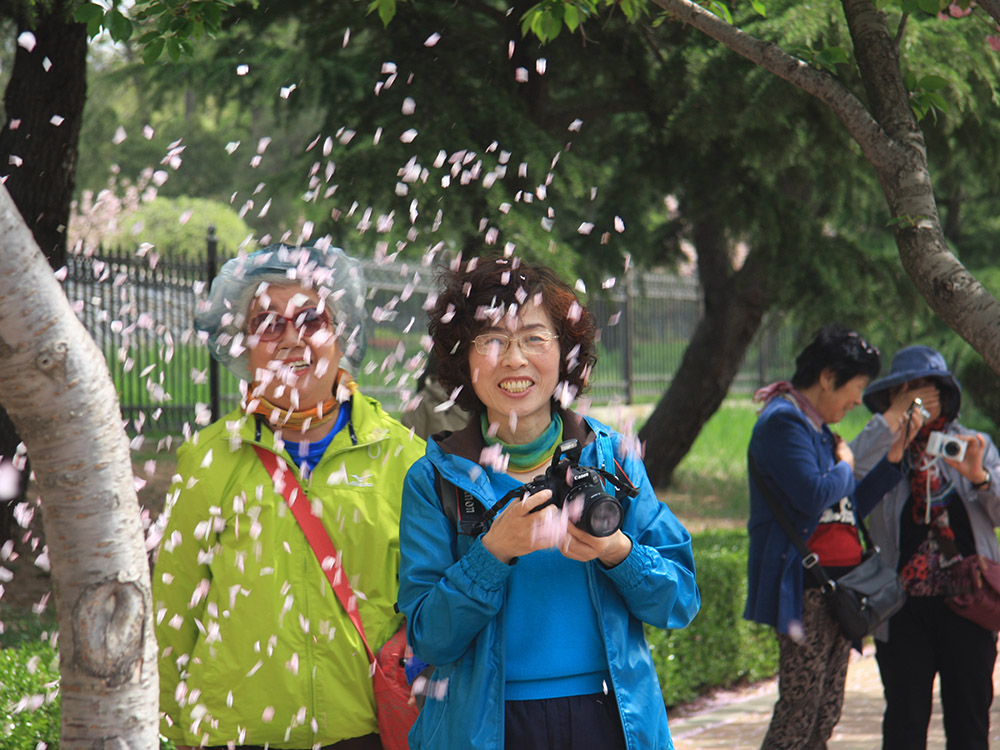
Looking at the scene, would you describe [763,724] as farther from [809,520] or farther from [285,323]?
[285,323]

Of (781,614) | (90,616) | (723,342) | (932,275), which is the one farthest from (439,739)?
(723,342)

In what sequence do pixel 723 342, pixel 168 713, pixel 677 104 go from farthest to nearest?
pixel 723 342
pixel 677 104
pixel 168 713

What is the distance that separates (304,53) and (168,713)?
6.36 metres

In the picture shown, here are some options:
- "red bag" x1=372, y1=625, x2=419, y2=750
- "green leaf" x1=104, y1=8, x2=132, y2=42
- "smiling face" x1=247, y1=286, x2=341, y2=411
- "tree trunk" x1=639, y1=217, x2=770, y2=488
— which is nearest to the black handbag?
"red bag" x1=372, y1=625, x2=419, y2=750

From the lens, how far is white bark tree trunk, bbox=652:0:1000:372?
345 centimetres

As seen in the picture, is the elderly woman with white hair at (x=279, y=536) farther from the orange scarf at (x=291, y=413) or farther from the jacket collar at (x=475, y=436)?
the jacket collar at (x=475, y=436)

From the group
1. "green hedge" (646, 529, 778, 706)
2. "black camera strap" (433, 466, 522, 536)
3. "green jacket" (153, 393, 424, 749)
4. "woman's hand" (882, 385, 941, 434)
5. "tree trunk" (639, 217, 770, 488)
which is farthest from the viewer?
"tree trunk" (639, 217, 770, 488)

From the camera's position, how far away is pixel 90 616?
181cm

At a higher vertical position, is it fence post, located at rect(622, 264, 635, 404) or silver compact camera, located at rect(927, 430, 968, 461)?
fence post, located at rect(622, 264, 635, 404)

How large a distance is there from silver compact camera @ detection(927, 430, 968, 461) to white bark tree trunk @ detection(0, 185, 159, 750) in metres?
3.61

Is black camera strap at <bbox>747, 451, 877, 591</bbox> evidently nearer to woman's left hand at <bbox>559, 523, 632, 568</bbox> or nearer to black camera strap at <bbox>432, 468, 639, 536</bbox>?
black camera strap at <bbox>432, 468, 639, 536</bbox>

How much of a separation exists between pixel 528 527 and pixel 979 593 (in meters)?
2.95

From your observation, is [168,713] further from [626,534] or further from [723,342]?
[723,342]

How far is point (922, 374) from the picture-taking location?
4723 mm
